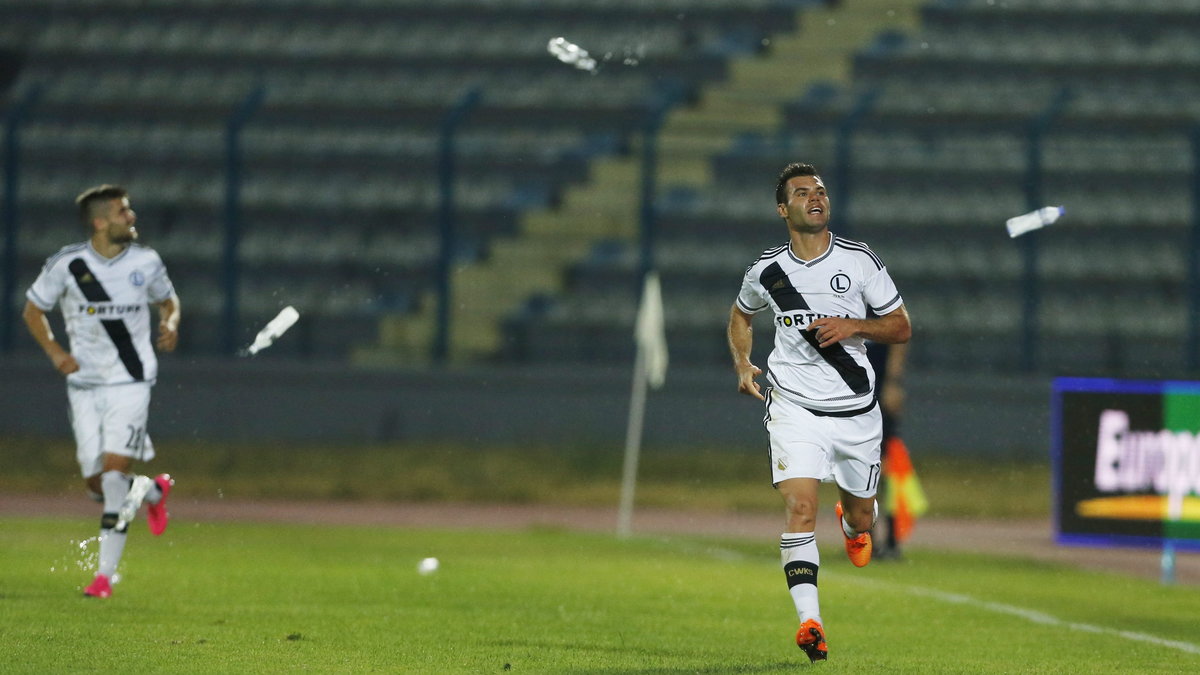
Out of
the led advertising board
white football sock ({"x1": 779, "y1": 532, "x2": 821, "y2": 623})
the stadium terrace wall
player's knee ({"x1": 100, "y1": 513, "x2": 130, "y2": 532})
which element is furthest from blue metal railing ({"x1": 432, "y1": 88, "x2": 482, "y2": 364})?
white football sock ({"x1": 779, "y1": 532, "x2": 821, "y2": 623})

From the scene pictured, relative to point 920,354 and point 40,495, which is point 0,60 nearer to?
point 40,495

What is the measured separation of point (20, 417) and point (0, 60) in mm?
6579

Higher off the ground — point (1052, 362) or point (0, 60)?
point (0, 60)

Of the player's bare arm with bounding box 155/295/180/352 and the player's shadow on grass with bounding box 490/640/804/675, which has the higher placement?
the player's bare arm with bounding box 155/295/180/352

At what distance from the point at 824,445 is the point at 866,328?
0.48 metres

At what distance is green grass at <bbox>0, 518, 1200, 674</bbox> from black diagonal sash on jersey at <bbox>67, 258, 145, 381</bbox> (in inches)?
44.8

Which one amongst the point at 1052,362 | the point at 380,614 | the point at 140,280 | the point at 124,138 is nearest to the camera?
the point at 380,614

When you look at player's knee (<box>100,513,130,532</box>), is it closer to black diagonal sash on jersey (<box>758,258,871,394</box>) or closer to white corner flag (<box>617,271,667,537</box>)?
black diagonal sash on jersey (<box>758,258,871,394</box>)

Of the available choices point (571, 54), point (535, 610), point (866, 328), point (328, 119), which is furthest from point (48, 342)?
point (571, 54)

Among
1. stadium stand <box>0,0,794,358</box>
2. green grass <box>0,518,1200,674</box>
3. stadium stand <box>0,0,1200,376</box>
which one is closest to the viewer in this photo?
green grass <box>0,518,1200,674</box>

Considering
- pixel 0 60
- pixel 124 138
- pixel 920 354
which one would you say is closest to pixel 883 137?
pixel 920 354

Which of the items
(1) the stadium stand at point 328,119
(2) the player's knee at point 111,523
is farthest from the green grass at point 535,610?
(1) the stadium stand at point 328,119

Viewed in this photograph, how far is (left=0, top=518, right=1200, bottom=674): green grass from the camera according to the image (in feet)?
22.9

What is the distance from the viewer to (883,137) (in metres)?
18.5
